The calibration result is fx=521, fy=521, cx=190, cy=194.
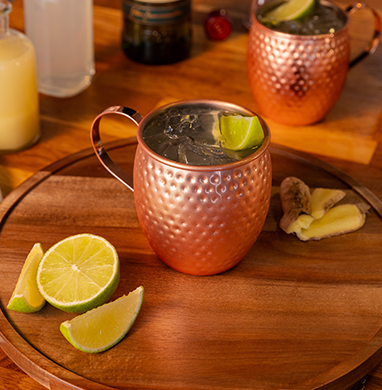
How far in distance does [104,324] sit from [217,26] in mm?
1223

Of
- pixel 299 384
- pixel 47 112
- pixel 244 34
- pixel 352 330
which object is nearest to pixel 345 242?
pixel 352 330

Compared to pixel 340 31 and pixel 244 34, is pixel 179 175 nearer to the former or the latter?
pixel 340 31

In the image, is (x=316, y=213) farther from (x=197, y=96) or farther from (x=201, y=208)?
(x=197, y=96)

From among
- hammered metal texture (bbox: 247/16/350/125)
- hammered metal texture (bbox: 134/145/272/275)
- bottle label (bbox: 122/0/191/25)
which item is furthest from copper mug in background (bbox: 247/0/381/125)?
hammered metal texture (bbox: 134/145/272/275)

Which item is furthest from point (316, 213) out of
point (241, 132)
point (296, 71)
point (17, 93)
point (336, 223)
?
point (17, 93)

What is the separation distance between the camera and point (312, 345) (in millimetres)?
748

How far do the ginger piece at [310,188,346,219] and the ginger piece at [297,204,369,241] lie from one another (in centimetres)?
1

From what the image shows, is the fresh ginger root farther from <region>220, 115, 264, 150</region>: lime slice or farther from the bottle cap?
the bottle cap

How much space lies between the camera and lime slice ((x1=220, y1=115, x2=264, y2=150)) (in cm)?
78

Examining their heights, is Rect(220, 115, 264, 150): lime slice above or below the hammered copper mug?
above

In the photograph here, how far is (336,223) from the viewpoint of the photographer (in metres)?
0.97

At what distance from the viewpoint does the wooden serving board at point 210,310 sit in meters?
0.71

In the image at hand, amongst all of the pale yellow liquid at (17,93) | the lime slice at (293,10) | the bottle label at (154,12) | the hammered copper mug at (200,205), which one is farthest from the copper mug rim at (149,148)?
the bottle label at (154,12)

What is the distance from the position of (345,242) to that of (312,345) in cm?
26
